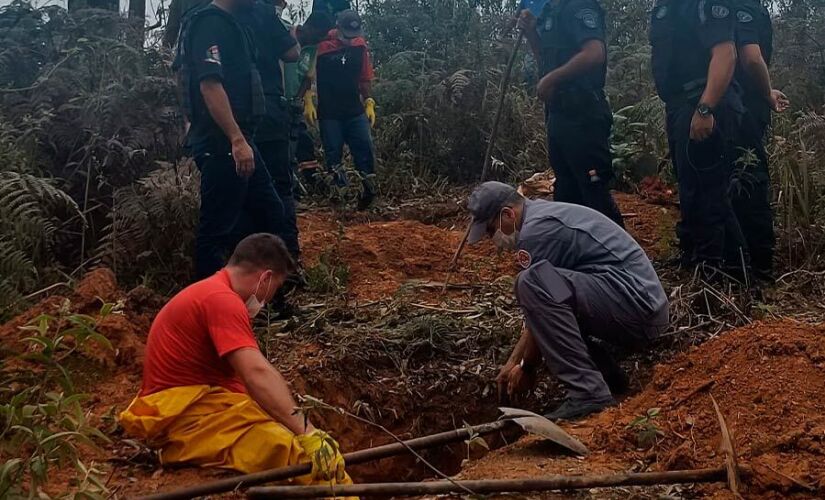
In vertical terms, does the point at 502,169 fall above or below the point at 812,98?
below

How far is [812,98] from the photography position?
812 centimetres

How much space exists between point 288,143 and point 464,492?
2.95 m

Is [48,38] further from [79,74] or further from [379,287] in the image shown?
[379,287]

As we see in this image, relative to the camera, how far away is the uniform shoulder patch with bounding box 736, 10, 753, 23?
4601mm

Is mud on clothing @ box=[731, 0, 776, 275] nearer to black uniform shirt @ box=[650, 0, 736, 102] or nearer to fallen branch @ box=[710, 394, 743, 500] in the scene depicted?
black uniform shirt @ box=[650, 0, 736, 102]

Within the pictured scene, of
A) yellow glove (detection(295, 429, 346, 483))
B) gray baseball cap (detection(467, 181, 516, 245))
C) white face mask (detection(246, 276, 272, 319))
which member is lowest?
yellow glove (detection(295, 429, 346, 483))

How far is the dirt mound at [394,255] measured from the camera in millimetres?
5684

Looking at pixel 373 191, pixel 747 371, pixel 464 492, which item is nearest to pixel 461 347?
pixel 747 371

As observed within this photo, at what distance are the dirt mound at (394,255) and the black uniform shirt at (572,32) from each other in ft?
4.49

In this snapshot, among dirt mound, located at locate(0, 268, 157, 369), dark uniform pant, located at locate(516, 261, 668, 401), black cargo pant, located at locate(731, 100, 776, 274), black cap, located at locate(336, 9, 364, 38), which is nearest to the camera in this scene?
dark uniform pant, located at locate(516, 261, 668, 401)

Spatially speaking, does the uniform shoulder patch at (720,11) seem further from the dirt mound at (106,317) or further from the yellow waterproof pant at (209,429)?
the dirt mound at (106,317)

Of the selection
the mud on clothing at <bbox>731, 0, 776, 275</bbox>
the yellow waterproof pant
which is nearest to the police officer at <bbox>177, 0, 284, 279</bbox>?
the yellow waterproof pant

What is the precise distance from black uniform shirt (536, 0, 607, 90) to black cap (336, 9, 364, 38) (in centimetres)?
234

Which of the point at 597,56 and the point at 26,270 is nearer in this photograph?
the point at 26,270
